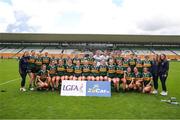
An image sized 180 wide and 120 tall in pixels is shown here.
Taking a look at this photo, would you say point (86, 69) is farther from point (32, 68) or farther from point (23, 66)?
point (23, 66)

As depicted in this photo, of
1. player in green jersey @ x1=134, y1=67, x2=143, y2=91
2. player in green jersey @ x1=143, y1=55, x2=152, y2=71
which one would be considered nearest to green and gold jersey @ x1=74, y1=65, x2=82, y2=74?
player in green jersey @ x1=134, y1=67, x2=143, y2=91

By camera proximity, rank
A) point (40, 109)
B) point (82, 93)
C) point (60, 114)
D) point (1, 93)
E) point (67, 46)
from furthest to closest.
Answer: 1. point (67, 46)
2. point (1, 93)
3. point (82, 93)
4. point (40, 109)
5. point (60, 114)

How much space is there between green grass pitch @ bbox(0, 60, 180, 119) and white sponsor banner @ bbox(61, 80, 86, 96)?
399 millimetres

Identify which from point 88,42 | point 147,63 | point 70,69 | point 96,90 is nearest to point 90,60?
point 70,69

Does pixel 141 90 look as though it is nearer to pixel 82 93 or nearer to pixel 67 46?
pixel 82 93

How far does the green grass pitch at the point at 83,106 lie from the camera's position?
9.03m

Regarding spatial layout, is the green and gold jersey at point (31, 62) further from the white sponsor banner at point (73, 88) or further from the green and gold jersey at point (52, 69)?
the white sponsor banner at point (73, 88)

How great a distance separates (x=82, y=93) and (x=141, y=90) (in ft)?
9.35

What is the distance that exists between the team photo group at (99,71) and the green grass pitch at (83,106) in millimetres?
676

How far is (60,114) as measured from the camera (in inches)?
359

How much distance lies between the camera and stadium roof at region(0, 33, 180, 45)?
61156 mm

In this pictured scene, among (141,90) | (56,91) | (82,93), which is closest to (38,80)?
(56,91)

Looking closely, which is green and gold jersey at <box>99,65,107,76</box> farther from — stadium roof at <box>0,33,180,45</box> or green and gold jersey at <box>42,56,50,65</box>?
stadium roof at <box>0,33,180,45</box>

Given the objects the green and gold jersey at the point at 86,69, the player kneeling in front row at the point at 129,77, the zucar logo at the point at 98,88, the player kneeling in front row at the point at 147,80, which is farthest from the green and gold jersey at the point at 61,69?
the player kneeling in front row at the point at 147,80
